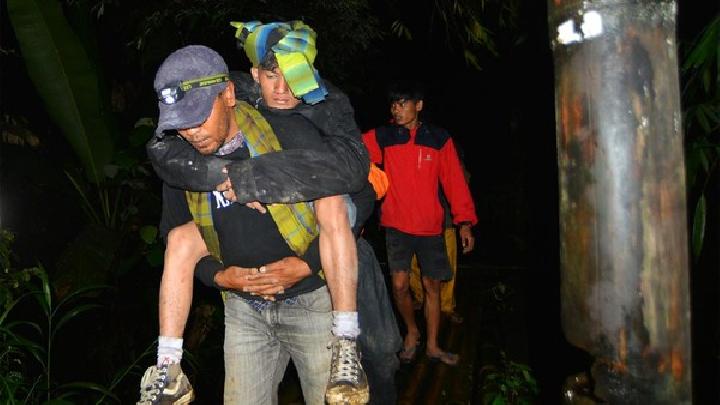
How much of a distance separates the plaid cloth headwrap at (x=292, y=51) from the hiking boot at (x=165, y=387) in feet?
3.56

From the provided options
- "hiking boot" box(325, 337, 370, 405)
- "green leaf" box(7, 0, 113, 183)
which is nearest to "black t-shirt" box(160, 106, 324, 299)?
"hiking boot" box(325, 337, 370, 405)

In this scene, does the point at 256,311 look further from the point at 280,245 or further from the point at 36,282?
the point at 36,282

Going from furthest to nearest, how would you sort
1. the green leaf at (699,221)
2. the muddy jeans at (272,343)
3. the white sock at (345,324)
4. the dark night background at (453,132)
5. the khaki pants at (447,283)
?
1. the khaki pants at (447,283)
2. the dark night background at (453,132)
3. the green leaf at (699,221)
4. the muddy jeans at (272,343)
5. the white sock at (345,324)

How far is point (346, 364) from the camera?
1991 mm

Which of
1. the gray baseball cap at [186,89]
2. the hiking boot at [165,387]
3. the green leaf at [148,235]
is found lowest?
the hiking boot at [165,387]

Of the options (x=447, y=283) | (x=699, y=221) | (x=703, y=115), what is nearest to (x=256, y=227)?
(x=699, y=221)

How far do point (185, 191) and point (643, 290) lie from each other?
1671 millimetres

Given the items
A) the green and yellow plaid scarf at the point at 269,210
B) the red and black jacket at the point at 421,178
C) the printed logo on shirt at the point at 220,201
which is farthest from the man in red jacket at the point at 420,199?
the printed logo on shirt at the point at 220,201

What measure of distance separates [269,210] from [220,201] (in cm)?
19

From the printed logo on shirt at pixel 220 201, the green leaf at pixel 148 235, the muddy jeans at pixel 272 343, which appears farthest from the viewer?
the green leaf at pixel 148 235

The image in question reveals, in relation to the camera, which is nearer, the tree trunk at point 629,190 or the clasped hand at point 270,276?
the tree trunk at point 629,190

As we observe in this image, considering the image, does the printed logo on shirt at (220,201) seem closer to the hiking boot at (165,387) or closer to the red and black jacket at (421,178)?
the hiking boot at (165,387)

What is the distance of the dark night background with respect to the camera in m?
3.21

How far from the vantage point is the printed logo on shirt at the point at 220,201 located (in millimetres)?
2172
